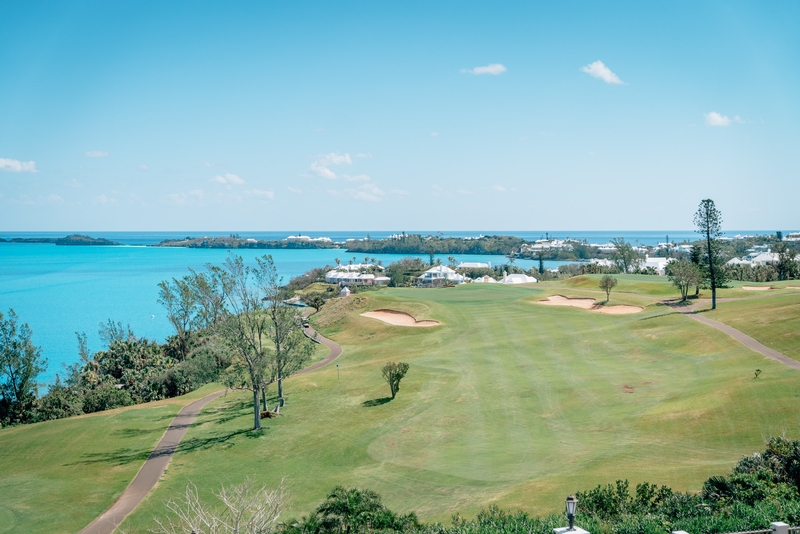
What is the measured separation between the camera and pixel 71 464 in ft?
97.4

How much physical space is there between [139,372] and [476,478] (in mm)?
42926

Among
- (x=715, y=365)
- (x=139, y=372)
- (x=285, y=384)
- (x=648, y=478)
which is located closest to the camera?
(x=648, y=478)

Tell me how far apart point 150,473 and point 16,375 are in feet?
98.6

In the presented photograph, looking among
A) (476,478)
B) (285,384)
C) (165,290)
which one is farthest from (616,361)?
(165,290)

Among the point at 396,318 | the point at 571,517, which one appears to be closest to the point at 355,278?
the point at 396,318

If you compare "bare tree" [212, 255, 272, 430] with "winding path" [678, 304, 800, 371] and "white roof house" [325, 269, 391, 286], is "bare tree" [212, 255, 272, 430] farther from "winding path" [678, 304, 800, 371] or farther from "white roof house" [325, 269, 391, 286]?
"white roof house" [325, 269, 391, 286]

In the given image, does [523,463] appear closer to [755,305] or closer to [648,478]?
[648,478]

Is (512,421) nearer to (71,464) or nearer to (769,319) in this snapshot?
(71,464)

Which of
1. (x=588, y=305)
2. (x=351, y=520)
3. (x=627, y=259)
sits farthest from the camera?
(x=627, y=259)

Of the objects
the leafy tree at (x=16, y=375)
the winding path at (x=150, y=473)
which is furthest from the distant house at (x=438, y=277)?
the leafy tree at (x=16, y=375)

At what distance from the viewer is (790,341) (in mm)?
35688

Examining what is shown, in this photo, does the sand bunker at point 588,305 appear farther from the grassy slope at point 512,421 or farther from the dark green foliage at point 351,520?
the dark green foliage at point 351,520

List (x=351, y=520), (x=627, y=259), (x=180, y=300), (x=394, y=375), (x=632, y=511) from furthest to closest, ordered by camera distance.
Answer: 1. (x=627, y=259)
2. (x=180, y=300)
3. (x=394, y=375)
4. (x=351, y=520)
5. (x=632, y=511)

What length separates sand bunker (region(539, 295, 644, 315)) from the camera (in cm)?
5593
